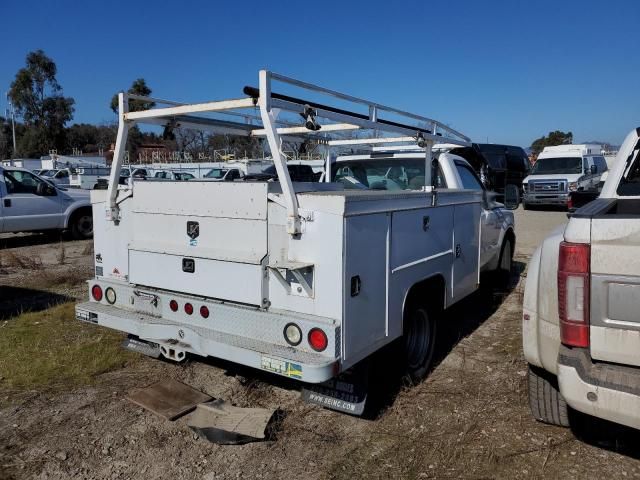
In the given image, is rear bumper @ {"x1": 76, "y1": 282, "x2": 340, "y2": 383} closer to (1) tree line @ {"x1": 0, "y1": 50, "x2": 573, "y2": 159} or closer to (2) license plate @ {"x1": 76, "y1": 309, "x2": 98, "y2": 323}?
(2) license plate @ {"x1": 76, "y1": 309, "x2": 98, "y2": 323}

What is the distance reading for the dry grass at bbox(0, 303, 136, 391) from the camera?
447 centimetres

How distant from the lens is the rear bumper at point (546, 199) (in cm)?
2091

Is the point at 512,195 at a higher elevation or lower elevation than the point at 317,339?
higher

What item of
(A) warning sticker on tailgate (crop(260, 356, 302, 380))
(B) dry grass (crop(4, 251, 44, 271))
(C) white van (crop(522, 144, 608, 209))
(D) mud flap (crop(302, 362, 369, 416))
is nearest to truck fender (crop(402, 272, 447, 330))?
(D) mud flap (crop(302, 362, 369, 416))

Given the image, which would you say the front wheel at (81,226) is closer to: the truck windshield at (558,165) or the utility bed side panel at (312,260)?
the utility bed side panel at (312,260)

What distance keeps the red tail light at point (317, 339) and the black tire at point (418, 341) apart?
1.10 meters

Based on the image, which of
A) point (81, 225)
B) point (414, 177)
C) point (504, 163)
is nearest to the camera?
point (414, 177)

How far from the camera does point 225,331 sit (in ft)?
11.9

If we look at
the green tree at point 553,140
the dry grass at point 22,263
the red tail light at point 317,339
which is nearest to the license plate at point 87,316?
the red tail light at point 317,339

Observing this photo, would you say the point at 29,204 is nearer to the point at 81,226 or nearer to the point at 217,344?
the point at 81,226

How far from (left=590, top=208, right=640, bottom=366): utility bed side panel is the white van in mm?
18932

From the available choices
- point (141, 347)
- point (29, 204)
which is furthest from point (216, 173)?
point (141, 347)

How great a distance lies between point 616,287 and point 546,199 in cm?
2016

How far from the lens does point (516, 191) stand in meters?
6.55
